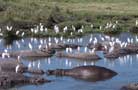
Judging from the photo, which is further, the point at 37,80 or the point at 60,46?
the point at 60,46

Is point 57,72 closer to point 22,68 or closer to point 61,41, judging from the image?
point 22,68

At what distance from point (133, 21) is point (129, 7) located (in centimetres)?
1288

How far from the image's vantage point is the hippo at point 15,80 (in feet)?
89.0

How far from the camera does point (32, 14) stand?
56.0m

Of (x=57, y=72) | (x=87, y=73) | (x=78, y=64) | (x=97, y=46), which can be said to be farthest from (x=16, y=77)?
(x=97, y=46)

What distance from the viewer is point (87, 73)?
29.8 metres

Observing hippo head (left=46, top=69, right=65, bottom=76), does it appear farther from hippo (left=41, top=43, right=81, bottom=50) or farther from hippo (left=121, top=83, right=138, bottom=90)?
hippo (left=41, top=43, right=81, bottom=50)

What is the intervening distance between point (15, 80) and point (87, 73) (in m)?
4.20

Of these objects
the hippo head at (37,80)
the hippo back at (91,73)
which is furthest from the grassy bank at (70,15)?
the hippo head at (37,80)

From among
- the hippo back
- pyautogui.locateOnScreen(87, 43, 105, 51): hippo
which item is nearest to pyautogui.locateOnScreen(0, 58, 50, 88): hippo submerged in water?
the hippo back

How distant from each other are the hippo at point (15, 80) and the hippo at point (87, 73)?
2024mm

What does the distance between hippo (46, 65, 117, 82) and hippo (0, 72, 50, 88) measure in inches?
79.7

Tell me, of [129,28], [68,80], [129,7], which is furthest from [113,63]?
[129,7]

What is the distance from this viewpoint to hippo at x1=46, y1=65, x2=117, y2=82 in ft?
96.8
